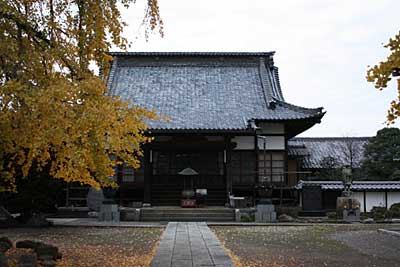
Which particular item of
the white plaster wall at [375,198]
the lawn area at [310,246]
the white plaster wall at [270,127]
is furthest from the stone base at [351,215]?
the white plaster wall at [270,127]

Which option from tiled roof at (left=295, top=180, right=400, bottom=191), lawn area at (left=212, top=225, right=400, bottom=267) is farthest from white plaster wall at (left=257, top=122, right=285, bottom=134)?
lawn area at (left=212, top=225, right=400, bottom=267)

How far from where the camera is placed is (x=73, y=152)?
5.86m

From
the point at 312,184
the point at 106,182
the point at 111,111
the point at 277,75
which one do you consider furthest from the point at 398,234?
the point at 277,75

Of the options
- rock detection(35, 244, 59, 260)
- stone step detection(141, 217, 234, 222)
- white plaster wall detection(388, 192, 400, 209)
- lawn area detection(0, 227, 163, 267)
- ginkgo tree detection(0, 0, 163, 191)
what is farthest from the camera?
white plaster wall detection(388, 192, 400, 209)

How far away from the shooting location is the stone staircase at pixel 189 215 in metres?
18.8

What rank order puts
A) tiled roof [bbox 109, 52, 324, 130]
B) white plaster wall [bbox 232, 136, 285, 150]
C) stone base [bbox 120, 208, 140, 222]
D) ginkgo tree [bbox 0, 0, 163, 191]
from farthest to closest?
white plaster wall [bbox 232, 136, 285, 150] < tiled roof [bbox 109, 52, 324, 130] < stone base [bbox 120, 208, 140, 222] < ginkgo tree [bbox 0, 0, 163, 191]

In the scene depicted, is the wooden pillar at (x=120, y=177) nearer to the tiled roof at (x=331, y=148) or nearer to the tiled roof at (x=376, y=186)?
the tiled roof at (x=376, y=186)

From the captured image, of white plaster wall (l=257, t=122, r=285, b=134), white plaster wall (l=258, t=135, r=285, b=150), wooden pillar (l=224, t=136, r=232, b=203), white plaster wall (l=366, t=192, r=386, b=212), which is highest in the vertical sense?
white plaster wall (l=257, t=122, r=285, b=134)

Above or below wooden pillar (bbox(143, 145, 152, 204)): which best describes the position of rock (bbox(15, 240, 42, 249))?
below

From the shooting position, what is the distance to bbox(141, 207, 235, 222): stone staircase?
61.5 feet

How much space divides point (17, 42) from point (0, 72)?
0.79m

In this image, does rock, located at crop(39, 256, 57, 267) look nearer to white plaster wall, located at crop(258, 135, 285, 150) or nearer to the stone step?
the stone step

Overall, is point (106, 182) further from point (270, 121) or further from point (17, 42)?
point (270, 121)

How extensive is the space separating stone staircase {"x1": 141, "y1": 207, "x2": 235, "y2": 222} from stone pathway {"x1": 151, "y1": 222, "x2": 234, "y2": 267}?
483cm
